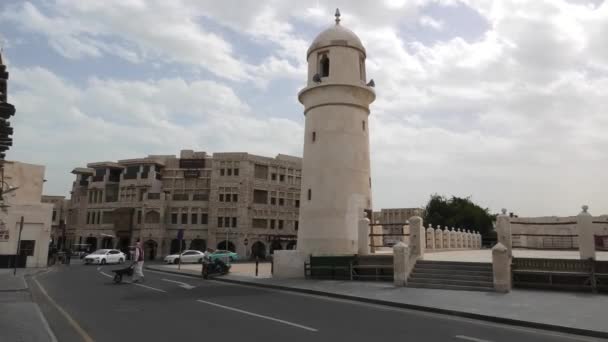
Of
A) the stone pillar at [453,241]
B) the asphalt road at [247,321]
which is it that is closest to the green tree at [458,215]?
the stone pillar at [453,241]

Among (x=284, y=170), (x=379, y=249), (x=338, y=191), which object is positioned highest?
(x=284, y=170)

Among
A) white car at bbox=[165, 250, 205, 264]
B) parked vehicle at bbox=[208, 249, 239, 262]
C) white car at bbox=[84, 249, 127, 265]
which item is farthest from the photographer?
white car at bbox=[165, 250, 205, 264]

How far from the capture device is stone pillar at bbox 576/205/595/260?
14.1 m

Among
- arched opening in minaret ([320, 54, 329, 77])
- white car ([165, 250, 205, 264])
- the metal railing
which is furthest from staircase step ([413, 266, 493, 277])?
white car ([165, 250, 205, 264])

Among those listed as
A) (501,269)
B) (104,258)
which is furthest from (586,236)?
(104,258)

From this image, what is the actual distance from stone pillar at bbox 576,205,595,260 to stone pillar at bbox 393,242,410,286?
601cm

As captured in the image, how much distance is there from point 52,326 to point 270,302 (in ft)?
19.7

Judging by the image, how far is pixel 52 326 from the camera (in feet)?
28.7

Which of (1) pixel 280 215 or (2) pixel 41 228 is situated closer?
(2) pixel 41 228

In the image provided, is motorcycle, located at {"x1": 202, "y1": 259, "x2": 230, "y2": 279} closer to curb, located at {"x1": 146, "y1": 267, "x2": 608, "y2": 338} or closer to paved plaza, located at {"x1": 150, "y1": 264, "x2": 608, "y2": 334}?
paved plaza, located at {"x1": 150, "y1": 264, "x2": 608, "y2": 334}

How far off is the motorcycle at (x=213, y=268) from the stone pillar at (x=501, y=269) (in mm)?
14153

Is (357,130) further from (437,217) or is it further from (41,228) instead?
A: (437,217)

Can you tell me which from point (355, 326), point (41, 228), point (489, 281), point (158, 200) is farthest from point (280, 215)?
point (355, 326)

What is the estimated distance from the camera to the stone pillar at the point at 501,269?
14.0m
